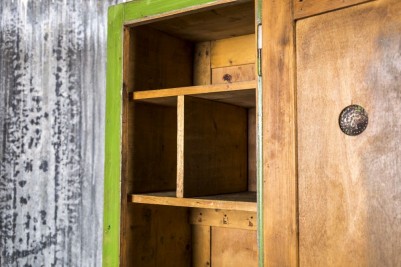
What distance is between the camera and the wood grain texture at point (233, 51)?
1.73 meters

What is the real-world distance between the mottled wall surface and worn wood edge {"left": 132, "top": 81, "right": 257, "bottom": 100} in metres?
0.69

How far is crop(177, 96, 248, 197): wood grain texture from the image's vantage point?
1.41 metres

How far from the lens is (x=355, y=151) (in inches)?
37.6

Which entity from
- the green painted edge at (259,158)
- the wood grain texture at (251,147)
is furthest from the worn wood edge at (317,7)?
the wood grain texture at (251,147)

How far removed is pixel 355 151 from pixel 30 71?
174cm

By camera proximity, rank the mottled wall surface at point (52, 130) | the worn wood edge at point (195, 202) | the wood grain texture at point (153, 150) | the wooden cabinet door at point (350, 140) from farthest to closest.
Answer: the mottled wall surface at point (52, 130) < the wood grain texture at point (153, 150) < the worn wood edge at point (195, 202) < the wooden cabinet door at point (350, 140)

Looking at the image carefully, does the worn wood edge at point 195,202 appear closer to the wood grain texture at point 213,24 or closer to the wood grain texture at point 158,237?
the wood grain texture at point 158,237

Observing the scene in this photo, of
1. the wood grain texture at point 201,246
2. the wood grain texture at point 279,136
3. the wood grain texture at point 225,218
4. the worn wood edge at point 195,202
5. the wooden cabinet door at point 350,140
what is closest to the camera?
the wooden cabinet door at point 350,140

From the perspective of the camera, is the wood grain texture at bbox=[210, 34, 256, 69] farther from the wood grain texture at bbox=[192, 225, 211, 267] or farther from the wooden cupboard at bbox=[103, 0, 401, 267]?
the wood grain texture at bbox=[192, 225, 211, 267]

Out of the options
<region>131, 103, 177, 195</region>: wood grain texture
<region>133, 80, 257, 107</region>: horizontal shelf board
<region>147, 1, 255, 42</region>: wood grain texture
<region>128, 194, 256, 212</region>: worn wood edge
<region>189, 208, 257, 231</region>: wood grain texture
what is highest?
<region>147, 1, 255, 42</region>: wood grain texture

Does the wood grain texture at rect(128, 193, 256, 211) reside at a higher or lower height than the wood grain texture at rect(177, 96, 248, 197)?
lower

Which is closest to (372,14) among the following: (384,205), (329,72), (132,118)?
(329,72)

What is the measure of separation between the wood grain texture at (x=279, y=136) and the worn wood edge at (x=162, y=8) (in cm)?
17

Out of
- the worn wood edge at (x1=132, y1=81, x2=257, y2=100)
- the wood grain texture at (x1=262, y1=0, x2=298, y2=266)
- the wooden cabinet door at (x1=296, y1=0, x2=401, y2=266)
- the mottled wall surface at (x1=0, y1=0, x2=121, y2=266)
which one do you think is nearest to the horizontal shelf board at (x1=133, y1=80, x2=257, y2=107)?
the worn wood edge at (x1=132, y1=81, x2=257, y2=100)
